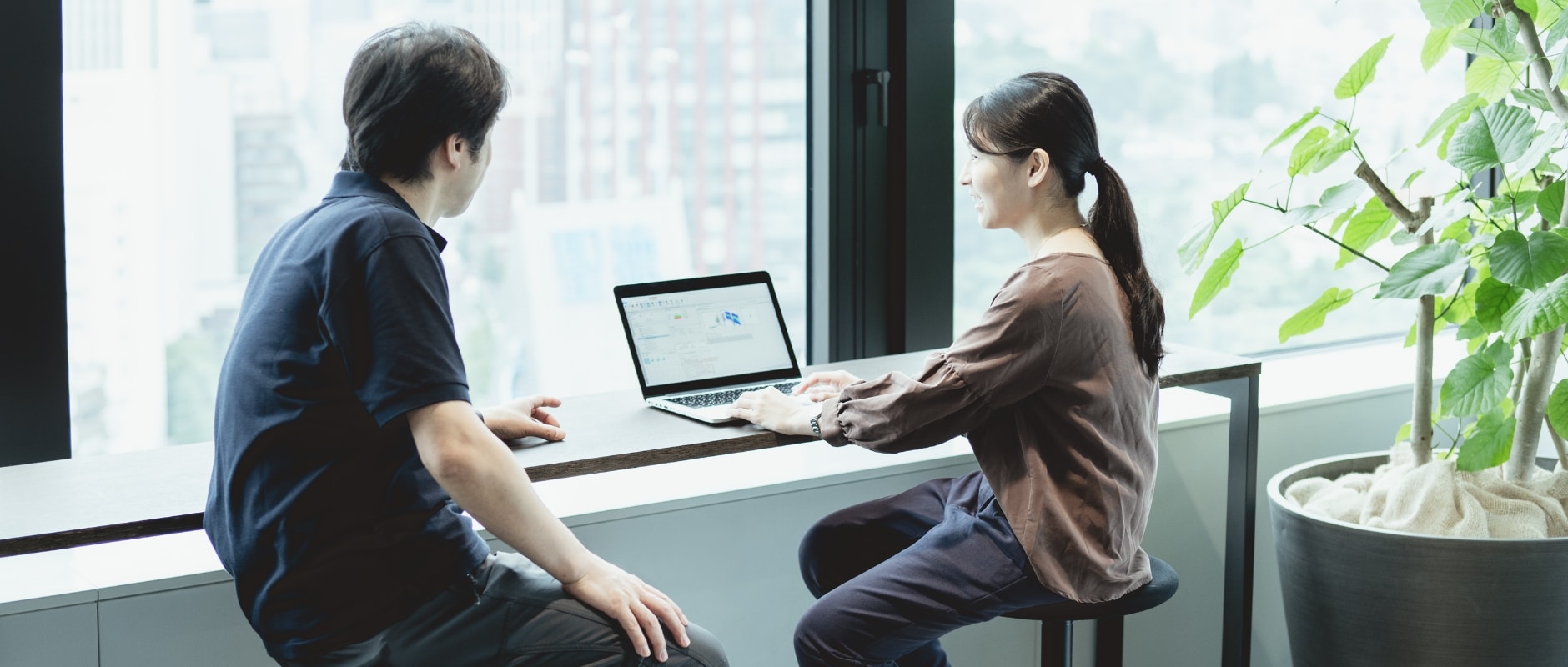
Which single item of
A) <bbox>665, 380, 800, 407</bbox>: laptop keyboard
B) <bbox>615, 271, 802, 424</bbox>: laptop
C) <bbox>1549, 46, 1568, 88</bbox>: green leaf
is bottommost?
<bbox>665, 380, 800, 407</bbox>: laptop keyboard

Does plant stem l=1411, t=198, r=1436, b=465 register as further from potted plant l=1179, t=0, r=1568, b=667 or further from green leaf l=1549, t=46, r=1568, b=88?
green leaf l=1549, t=46, r=1568, b=88

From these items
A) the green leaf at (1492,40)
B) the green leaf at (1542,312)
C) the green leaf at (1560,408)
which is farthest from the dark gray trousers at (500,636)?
the green leaf at (1492,40)

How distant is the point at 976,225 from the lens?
2.89 metres

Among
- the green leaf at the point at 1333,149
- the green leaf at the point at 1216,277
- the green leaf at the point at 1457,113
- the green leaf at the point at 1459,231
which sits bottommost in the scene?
the green leaf at the point at 1216,277

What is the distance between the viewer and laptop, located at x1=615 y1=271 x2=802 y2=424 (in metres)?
→ 2.07

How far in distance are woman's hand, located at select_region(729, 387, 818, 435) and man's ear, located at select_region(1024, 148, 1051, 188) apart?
45 centimetres

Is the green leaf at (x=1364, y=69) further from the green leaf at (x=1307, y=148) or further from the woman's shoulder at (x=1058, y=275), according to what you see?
the woman's shoulder at (x=1058, y=275)

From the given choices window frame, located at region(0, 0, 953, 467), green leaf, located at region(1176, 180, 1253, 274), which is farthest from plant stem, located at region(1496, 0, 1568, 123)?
window frame, located at region(0, 0, 953, 467)

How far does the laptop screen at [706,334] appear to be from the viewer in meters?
2.09

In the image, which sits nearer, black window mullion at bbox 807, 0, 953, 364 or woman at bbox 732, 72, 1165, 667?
woman at bbox 732, 72, 1165, 667

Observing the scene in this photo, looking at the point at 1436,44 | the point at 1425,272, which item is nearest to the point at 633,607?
the point at 1425,272

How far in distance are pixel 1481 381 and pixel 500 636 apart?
1632 millimetres

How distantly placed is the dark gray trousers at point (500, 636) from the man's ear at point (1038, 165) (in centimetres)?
84

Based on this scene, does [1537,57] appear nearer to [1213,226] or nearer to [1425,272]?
[1425,272]
